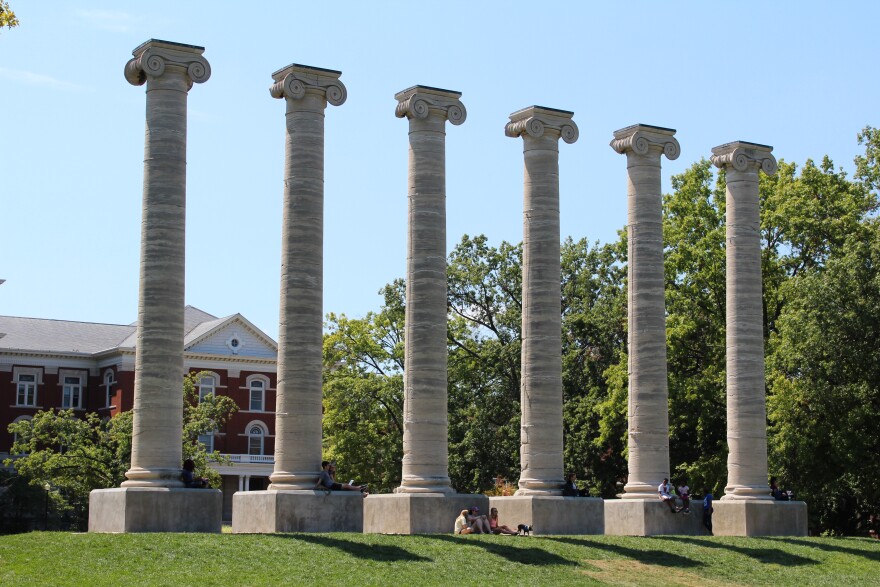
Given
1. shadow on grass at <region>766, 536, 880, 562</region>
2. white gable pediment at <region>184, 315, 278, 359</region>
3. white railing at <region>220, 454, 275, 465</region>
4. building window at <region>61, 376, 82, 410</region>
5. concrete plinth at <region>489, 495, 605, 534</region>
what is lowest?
shadow on grass at <region>766, 536, 880, 562</region>

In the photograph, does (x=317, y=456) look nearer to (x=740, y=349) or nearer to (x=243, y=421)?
(x=740, y=349)

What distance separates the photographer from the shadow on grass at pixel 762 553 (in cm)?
5450

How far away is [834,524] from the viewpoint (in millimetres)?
84438

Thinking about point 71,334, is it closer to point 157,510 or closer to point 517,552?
point 157,510

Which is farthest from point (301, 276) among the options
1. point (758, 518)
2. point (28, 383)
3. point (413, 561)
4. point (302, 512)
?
point (28, 383)

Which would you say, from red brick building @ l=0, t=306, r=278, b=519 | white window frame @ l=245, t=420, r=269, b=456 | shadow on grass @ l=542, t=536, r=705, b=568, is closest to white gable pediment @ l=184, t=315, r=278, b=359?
red brick building @ l=0, t=306, r=278, b=519

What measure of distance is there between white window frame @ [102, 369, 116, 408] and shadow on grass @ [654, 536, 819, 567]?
276 ft

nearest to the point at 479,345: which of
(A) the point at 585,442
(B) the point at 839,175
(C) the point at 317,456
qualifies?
(A) the point at 585,442

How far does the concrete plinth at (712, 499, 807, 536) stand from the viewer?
2485 inches

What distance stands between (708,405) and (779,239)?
12.0m

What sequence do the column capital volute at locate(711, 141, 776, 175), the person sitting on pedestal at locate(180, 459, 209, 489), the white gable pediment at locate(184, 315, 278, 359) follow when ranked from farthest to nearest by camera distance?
the white gable pediment at locate(184, 315, 278, 359)
the column capital volute at locate(711, 141, 776, 175)
the person sitting on pedestal at locate(180, 459, 209, 489)

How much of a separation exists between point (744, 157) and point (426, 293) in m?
20.3

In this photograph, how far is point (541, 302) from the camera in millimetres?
61031

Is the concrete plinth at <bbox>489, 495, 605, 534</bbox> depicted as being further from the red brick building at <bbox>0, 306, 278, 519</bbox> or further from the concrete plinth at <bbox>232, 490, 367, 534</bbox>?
the red brick building at <bbox>0, 306, 278, 519</bbox>
